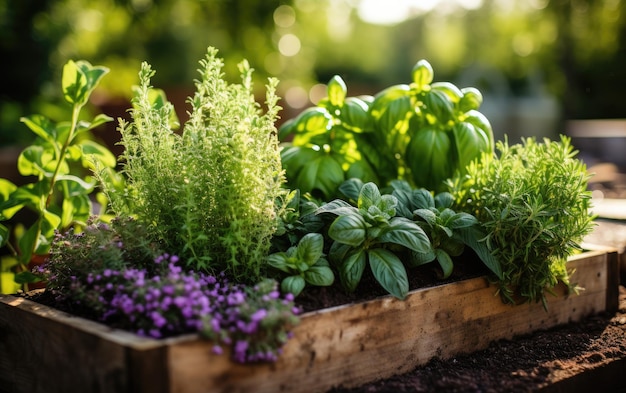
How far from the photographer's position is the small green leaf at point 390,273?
1576 mm

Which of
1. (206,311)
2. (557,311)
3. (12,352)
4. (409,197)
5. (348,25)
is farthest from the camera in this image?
(348,25)

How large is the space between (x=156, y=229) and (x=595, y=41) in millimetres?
13701

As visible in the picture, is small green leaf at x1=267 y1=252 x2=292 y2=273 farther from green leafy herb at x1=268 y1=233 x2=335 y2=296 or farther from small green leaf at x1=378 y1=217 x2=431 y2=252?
small green leaf at x1=378 y1=217 x2=431 y2=252

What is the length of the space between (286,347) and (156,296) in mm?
288

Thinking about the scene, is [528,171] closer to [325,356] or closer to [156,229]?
[325,356]

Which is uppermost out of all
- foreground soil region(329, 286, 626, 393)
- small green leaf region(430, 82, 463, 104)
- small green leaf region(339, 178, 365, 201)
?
small green leaf region(430, 82, 463, 104)

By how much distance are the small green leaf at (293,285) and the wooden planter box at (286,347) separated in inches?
3.5

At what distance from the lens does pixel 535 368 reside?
1660 mm

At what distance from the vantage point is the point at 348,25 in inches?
1379

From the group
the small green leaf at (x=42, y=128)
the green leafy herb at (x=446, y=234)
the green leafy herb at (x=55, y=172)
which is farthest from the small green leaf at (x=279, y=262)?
the small green leaf at (x=42, y=128)

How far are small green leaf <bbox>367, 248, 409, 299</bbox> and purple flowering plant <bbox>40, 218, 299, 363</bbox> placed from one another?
24 cm

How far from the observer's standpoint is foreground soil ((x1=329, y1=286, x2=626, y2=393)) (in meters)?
1.53

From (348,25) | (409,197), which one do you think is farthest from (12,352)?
(348,25)

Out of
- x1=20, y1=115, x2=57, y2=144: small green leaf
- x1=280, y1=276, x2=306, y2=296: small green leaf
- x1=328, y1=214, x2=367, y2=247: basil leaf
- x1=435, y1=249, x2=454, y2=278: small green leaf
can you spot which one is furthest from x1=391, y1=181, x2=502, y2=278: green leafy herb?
x1=20, y1=115, x2=57, y2=144: small green leaf
